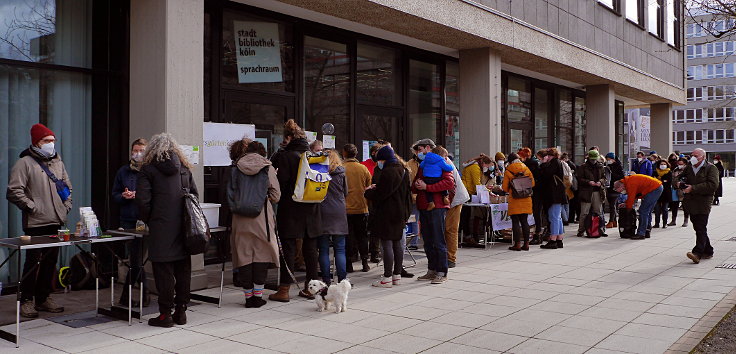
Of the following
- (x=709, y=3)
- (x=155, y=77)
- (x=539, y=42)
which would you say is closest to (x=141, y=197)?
(x=155, y=77)

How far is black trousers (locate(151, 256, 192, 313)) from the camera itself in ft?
19.9

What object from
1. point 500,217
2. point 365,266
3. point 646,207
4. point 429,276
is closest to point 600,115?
point 646,207

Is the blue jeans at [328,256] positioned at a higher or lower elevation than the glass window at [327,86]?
lower

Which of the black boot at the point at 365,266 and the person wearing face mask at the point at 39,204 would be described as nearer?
the person wearing face mask at the point at 39,204

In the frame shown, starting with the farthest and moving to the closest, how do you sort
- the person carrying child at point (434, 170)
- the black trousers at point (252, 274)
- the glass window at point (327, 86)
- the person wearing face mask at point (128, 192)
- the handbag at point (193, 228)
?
the glass window at point (327, 86) < the person carrying child at point (434, 170) < the person wearing face mask at point (128, 192) < the black trousers at point (252, 274) < the handbag at point (193, 228)

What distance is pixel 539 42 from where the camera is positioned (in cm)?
1464

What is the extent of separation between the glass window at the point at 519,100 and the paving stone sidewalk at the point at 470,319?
332 inches

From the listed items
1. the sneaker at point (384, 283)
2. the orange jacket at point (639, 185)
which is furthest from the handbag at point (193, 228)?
the orange jacket at point (639, 185)

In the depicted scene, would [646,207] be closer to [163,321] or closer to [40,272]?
[163,321]

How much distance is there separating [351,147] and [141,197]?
3375 millimetres

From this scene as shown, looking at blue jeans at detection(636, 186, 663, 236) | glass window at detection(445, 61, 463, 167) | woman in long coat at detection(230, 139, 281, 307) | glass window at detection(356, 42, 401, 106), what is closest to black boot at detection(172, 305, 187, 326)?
woman in long coat at detection(230, 139, 281, 307)

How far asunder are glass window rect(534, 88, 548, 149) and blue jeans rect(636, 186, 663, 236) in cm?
581

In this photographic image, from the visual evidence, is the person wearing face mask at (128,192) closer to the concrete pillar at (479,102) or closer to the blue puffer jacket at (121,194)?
the blue puffer jacket at (121,194)

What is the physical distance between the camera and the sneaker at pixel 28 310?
642cm
